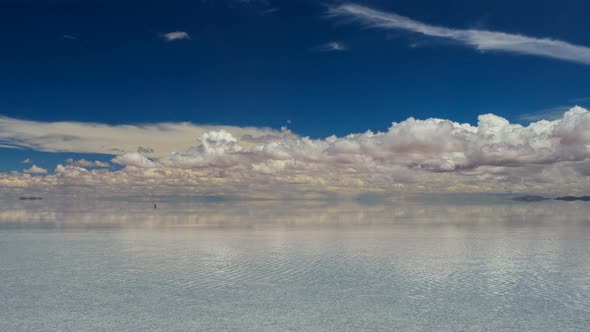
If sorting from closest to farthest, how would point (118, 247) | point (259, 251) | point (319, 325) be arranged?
point (319, 325) → point (259, 251) → point (118, 247)

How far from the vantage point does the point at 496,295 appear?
2183 cm

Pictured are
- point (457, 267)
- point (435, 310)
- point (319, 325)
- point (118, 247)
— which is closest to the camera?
point (319, 325)

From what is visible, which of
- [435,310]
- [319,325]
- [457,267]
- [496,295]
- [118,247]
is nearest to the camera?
[319,325]

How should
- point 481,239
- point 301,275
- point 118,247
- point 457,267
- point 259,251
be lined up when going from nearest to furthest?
1. point 301,275
2. point 457,267
3. point 259,251
4. point 118,247
5. point 481,239

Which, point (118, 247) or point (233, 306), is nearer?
point (233, 306)

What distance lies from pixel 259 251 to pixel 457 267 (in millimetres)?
14874

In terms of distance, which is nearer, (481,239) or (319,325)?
(319,325)

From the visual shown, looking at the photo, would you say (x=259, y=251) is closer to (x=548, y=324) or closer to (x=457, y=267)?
(x=457, y=267)

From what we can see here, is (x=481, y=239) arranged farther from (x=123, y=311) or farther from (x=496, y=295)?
(x=123, y=311)

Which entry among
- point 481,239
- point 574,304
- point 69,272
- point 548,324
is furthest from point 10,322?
point 481,239

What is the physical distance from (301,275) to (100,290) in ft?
34.4

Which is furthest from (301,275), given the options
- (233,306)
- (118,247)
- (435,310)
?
(118,247)

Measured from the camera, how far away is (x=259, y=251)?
37250mm

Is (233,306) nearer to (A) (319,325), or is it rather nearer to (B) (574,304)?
(A) (319,325)
